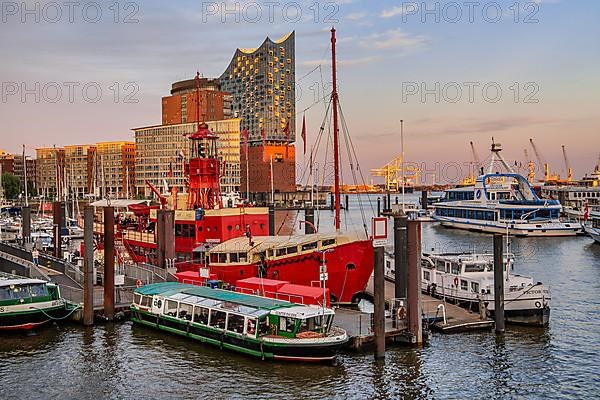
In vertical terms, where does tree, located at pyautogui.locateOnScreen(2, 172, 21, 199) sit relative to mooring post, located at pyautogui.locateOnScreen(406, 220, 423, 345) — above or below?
above

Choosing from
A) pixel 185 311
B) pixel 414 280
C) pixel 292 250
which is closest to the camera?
pixel 414 280

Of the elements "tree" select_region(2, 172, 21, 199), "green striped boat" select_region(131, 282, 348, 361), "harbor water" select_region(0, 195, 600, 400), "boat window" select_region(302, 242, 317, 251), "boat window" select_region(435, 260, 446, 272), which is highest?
"tree" select_region(2, 172, 21, 199)

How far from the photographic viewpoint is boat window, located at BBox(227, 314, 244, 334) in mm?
29844

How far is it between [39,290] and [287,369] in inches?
583

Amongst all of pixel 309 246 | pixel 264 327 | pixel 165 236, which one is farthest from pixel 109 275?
pixel 309 246

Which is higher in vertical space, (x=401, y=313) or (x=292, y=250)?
(x=292, y=250)

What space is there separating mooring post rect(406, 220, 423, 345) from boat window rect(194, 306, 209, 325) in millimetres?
9419

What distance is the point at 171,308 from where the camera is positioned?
33969 mm

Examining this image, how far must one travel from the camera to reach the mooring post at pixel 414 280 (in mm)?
30766

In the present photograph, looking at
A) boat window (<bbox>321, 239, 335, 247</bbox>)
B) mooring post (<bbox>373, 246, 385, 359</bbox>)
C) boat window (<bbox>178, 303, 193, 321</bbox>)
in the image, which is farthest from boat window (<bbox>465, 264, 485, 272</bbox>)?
boat window (<bbox>178, 303, 193, 321</bbox>)

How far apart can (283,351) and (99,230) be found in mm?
46709

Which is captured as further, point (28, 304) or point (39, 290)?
point (39, 290)

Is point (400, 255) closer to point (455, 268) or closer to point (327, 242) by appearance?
point (327, 242)

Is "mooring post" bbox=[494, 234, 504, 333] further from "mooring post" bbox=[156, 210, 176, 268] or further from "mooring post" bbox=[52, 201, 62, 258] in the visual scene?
"mooring post" bbox=[52, 201, 62, 258]
